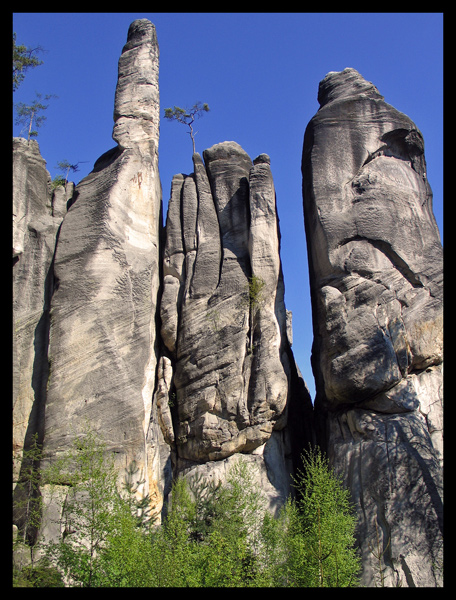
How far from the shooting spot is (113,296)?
1630cm

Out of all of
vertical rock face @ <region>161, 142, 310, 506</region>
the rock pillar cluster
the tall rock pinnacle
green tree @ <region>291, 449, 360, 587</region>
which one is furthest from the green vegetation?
the tall rock pinnacle

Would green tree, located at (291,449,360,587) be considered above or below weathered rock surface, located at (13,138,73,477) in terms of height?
below

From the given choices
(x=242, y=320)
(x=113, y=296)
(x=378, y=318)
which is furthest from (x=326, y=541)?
(x=113, y=296)

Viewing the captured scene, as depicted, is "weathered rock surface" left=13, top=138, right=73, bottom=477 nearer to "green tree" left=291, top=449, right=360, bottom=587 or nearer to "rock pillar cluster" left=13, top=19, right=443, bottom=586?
"rock pillar cluster" left=13, top=19, right=443, bottom=586

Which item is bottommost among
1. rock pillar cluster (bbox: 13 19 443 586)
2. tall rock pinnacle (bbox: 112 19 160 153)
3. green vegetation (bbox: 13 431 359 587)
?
green vegetation (bbox: 13 431 359 587)

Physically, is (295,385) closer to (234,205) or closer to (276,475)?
(276,475)

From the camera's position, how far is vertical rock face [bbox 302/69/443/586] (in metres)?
13.0

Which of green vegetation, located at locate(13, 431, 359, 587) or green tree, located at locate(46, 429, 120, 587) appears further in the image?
green tree, located at locate(46, 429, 120, 587)

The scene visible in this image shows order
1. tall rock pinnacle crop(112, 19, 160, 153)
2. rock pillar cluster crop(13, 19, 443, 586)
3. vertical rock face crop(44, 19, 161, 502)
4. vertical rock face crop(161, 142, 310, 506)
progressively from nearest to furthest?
rock pillar cluster crop(13, 19, 443, 586) < vertical rock face crop(44, 19, 161, 502) < vertical rock face crop(161, 142, 310, 506) < tall rock pinnacle crop(112, 19, 160, 153)

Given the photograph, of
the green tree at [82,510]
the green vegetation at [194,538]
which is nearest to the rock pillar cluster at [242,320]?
the green tree at [82,510]

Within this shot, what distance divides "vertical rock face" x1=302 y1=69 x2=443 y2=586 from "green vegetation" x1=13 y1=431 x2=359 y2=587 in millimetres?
972

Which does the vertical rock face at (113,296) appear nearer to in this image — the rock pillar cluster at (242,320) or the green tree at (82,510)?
the rock pillar cluster at (242,320)

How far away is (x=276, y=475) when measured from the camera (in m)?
15.5

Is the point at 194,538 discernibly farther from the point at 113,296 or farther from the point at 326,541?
the point at 113,296
